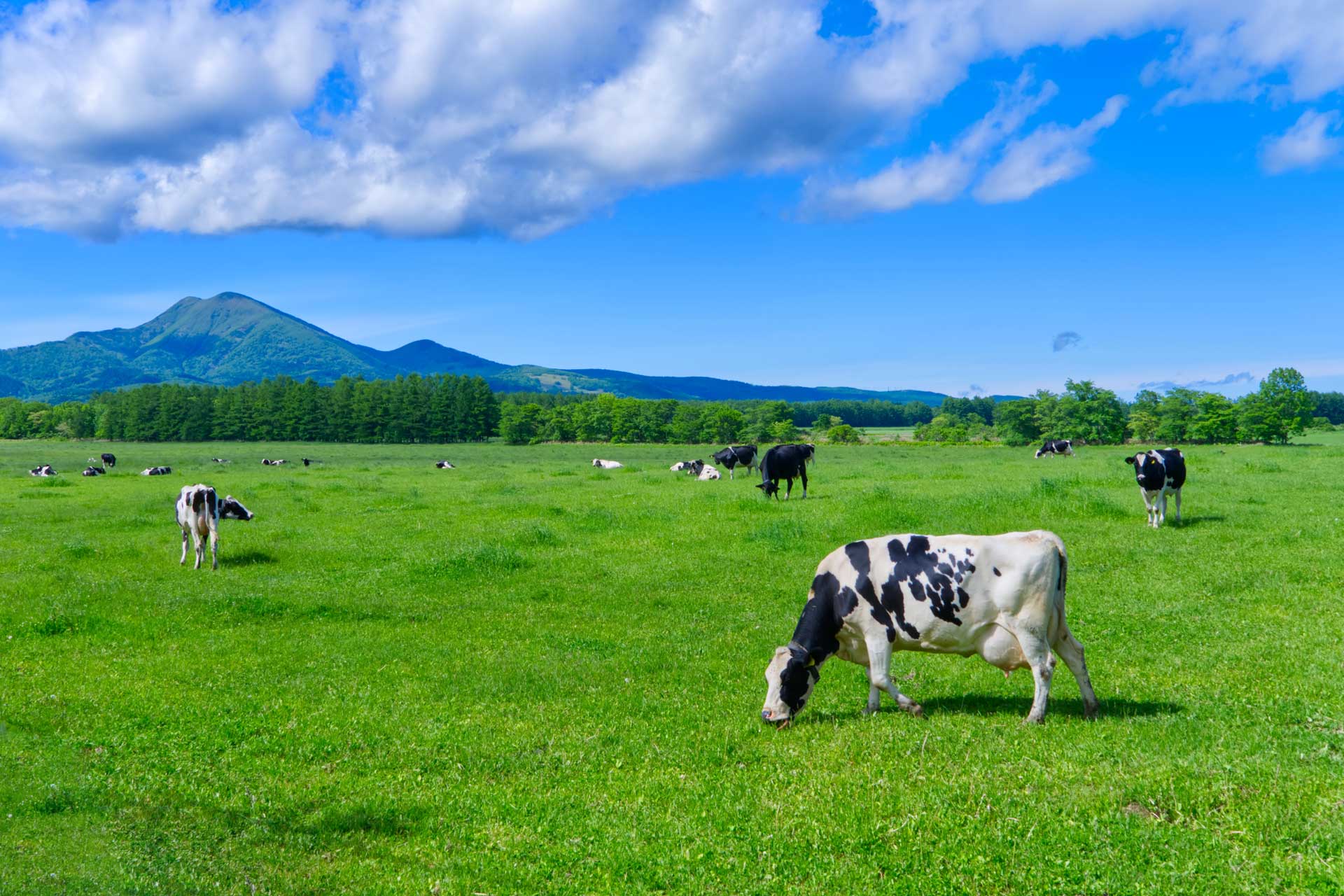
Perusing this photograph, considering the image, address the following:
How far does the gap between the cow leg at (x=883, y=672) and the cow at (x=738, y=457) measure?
37.1 m

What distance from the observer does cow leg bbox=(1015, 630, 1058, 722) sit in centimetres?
961

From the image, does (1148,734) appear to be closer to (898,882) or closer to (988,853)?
(988,853)

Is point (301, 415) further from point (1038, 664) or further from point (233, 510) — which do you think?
point (1038, 664)

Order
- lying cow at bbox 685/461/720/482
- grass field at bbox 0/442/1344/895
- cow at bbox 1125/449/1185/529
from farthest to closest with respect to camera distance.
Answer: lying cow at bbox 685/461/720/482
cow at bbox 1125/449/1185/529
grass field at bbox 0/442/1344/895

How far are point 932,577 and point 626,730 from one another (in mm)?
4087

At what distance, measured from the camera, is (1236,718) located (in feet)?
31.7

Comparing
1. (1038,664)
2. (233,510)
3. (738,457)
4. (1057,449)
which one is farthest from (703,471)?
(1038,664)

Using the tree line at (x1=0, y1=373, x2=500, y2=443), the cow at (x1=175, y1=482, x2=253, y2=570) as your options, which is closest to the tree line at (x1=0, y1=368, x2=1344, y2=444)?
the tree line at (x1=0, y1=373, x2=500, y2=443)

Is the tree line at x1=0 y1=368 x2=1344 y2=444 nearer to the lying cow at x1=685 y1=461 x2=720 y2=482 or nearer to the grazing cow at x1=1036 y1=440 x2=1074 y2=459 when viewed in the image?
the grazing cow at x1=1036 y1=440 x2=1074 y2=459

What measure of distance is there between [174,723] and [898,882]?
29.0ft

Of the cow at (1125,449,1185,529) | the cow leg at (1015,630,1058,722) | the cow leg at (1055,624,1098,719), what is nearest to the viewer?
the cow leg at (1015,630,1058,722)

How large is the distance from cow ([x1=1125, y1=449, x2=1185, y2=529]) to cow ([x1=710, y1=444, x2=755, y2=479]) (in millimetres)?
24769

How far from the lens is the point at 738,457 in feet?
158

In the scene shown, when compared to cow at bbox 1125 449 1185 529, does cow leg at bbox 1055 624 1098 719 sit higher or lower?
lower
